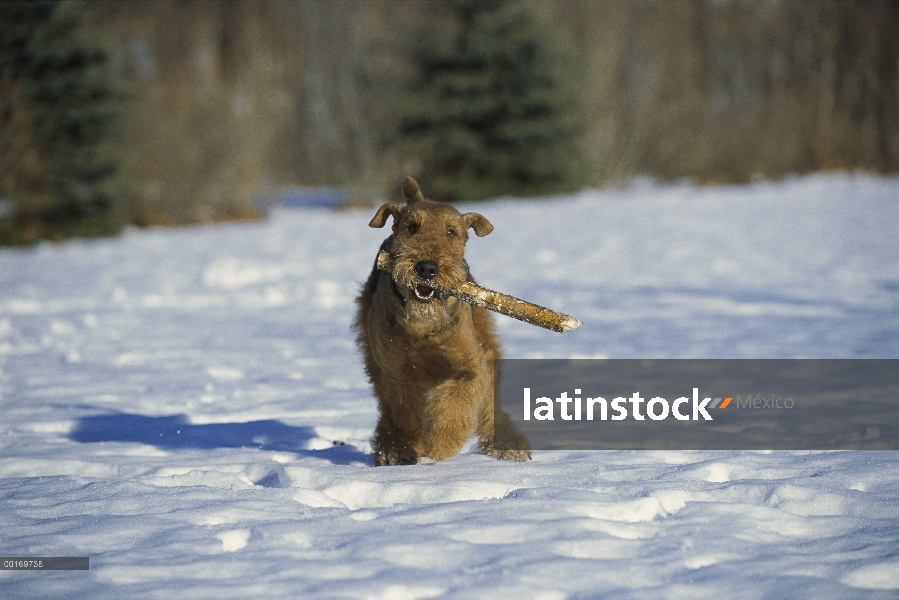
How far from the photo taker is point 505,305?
10.9 feet

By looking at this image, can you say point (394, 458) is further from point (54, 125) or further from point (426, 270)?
point (54, 125)

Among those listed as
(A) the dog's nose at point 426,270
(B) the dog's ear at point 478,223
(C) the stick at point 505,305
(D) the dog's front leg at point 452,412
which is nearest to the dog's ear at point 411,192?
(B) the dog's ear at point 478,223

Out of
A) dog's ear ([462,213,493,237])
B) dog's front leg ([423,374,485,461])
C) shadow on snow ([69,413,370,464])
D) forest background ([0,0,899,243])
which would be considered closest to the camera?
dog's front leg ([423,374,485,461])

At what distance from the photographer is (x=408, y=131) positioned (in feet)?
78.6

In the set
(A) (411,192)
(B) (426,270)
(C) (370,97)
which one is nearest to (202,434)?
(A) (411,192)

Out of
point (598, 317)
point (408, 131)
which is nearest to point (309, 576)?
point (598, 317)

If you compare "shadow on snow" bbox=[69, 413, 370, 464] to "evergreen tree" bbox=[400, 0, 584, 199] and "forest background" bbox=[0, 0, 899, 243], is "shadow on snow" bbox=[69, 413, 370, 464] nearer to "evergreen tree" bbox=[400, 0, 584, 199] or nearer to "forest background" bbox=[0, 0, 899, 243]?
"forest background" bbox=[0, 0, 899, 243]

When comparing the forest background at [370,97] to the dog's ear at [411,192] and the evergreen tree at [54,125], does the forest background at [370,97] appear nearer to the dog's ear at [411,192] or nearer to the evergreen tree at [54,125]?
the evergreen tree at [54,125]

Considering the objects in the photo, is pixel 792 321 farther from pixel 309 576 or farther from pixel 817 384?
pixel 309 576

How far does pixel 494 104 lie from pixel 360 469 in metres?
20.5

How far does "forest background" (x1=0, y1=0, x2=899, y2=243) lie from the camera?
15.4 m

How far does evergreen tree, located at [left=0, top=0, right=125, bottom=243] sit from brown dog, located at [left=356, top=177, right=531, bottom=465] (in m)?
13.1

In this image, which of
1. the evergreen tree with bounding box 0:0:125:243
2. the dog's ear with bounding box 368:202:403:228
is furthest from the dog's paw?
the evergreen tree with bounding box 0:0:125:243

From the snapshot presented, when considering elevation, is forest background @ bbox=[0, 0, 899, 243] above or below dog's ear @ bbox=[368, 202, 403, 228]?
above
